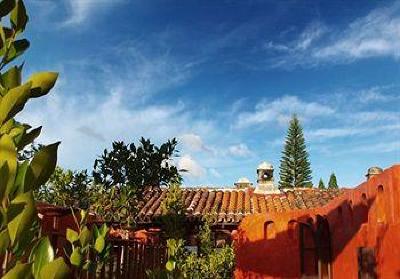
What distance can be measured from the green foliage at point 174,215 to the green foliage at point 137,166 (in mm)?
936

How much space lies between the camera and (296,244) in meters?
11.2

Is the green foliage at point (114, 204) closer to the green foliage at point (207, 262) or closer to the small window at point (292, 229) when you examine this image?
the green foliage at point (207, 262)

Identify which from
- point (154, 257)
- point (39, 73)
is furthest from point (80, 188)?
point (39, 73)

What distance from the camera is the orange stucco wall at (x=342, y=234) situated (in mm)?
6426

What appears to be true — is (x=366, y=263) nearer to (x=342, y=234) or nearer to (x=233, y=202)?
(x=342, y=234)

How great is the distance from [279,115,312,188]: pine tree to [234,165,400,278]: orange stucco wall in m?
34.0

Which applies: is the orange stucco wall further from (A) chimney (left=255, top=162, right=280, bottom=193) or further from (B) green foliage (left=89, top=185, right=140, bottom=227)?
(A) chimney (left=255, top=162, right=280, bottom=193)

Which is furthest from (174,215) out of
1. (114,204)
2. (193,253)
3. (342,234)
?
(342,234)

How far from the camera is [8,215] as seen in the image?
1.05 meters

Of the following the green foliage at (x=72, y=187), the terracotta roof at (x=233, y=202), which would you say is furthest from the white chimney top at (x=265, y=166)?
the green foliage at (x=72, y=187)

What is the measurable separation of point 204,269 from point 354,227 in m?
4.53

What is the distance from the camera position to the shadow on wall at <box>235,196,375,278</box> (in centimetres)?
984

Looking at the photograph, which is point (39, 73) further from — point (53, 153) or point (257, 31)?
point (257, 31)

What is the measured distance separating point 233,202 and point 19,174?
1579 cm
